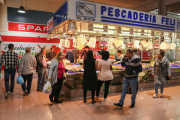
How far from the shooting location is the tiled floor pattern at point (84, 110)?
11.3 ft

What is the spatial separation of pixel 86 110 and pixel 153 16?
17.2 ft

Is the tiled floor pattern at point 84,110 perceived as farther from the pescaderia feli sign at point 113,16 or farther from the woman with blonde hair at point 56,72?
the pescaderia feli sign at point 113,16

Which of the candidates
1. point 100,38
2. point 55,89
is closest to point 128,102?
point 55,89

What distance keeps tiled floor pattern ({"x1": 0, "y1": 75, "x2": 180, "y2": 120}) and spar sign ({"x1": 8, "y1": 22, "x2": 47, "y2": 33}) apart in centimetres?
623

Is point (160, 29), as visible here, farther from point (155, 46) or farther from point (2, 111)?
point (2, 111)

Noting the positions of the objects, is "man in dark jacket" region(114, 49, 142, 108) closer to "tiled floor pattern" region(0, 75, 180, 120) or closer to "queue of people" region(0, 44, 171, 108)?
"queue of people" region(0, 44, 171, 108)

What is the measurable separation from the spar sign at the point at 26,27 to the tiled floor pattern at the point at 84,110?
6.23m

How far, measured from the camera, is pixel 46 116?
11.3 ft

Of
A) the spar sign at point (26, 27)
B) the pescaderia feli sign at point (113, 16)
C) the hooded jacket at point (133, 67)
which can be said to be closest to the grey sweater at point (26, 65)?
the pescaderia feli sign at point (113, 16)

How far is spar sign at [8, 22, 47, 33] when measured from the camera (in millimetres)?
9492

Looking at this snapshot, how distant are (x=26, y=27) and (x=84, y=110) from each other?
8340 mm

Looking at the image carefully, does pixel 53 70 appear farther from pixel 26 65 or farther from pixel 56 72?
pixel 26 65

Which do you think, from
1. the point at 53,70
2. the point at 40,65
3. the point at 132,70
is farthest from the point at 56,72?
the point at 132,70

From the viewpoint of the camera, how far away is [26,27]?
9898 mm
